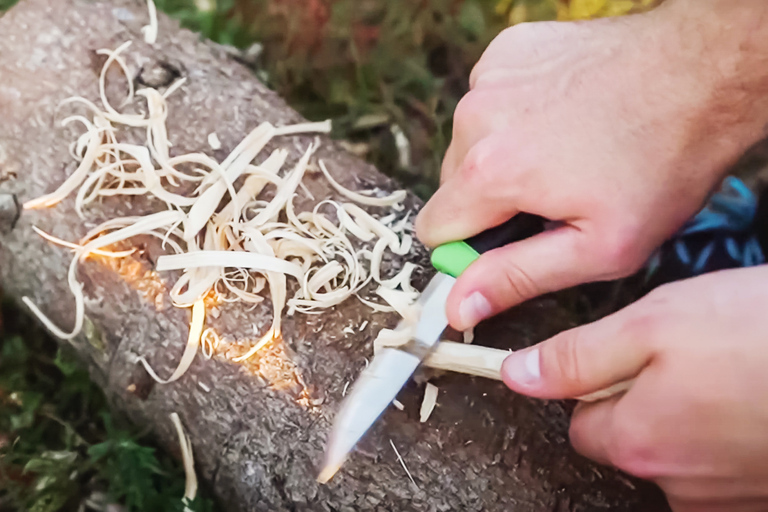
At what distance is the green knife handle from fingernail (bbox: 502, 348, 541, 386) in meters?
0.16

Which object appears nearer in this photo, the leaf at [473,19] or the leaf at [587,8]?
the leaf at [587,8]

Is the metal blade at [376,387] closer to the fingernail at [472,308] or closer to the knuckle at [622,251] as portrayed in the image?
the fingernail at [472,308]

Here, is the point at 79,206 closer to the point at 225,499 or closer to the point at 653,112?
the point at 225,499

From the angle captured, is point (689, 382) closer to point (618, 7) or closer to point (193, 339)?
point (193, 339)

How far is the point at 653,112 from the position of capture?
90 cm

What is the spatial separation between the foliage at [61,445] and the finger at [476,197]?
62cm

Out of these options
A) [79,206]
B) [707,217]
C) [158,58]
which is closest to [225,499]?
[79,206]

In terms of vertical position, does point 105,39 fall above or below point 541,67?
above

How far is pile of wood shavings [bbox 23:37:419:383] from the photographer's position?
98 cm

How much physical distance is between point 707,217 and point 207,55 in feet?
3.45

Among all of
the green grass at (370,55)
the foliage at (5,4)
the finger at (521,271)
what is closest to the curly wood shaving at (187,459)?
the finger at (521,271)

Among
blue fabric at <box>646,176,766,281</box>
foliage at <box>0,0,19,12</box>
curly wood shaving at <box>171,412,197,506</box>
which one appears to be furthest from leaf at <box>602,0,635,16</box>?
foliage at <box>0,0,19,12</box>

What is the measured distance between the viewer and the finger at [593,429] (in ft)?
2.53

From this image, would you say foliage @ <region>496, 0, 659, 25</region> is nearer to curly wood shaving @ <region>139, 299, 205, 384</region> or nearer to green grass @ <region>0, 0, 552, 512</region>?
green grass @ <region>0, 0, 552, 512</region>
